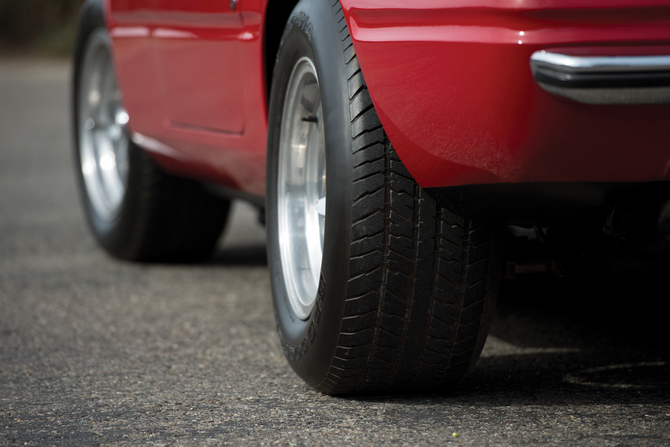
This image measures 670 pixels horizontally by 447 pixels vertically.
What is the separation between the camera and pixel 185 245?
3752 mm

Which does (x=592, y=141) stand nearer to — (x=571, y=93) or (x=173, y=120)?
(x=571, y=93)

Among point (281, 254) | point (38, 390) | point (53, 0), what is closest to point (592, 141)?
point (281, 254)

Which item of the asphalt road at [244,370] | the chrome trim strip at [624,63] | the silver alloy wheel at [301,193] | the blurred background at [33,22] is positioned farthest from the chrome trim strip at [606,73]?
the blurred background at [33,22]

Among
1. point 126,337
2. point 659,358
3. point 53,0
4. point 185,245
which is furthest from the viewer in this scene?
point 53,0

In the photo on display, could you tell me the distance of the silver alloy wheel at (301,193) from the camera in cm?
221

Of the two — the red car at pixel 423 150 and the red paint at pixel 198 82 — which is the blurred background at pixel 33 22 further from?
the red car at pixel 423 150

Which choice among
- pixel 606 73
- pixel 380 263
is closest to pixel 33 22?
pixel 380 263

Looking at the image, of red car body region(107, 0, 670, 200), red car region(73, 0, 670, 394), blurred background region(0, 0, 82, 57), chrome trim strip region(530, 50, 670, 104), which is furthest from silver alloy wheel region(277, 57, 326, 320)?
blurred background region(0, 0, 82, 57)

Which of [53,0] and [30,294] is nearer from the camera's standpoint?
[30,294]

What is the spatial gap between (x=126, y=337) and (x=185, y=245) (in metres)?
1.07

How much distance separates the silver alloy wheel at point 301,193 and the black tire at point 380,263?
24cm

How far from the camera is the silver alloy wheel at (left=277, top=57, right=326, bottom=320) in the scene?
2.21m

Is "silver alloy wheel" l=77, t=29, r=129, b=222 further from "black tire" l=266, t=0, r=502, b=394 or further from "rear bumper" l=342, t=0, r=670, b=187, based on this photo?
"rear bumper" l=342, t=0, r=670, b=187

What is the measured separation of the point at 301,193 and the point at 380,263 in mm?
601
